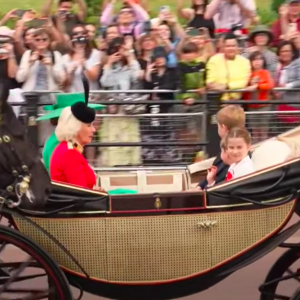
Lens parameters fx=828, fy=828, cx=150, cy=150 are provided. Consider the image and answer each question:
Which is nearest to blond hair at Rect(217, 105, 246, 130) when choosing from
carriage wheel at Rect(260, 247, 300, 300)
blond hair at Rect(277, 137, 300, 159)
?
blond hair at Rect(277, 137, 300, 159)

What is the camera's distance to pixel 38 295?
4316mm

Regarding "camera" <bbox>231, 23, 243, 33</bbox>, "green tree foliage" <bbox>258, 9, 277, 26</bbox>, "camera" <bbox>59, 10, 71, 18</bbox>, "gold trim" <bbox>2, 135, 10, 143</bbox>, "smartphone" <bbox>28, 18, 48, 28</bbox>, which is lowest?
"green tree foliage" <bbox>258, 9, 277, 26</bbox>

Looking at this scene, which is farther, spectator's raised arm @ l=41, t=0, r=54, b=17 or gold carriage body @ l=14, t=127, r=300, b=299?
spectator's raised arm @ l=41, t=0, r=54, b=17

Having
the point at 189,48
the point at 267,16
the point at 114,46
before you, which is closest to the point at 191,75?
the point at 189,48

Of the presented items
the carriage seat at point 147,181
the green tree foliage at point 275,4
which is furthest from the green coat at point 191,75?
the green tree foliage at point 275,4

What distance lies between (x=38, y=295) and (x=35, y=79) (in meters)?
4.22

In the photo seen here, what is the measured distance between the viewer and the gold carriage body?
4.28 m

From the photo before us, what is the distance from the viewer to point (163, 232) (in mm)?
4293

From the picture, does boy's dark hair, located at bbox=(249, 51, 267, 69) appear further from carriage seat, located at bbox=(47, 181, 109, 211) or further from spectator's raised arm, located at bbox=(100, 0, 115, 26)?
carriage seat, located at bbox=(47, 181, 109, 211)

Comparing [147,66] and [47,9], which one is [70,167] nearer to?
[147,66]

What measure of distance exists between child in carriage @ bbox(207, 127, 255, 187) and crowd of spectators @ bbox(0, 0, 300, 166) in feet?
9.85

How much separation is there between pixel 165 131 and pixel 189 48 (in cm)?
85

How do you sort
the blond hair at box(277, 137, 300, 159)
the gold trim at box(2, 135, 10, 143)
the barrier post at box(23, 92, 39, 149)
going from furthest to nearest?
the barrier post at box(23, 92, 39, 149)
the blond hair at box(277, 137, 300, 159)
the gold trim at box(2, 135, 10, 143)

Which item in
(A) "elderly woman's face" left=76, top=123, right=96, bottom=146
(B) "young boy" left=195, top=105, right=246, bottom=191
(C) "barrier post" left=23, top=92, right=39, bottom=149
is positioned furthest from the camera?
(C) "barrier post" left=23, top=92, right=39, bottom=149
